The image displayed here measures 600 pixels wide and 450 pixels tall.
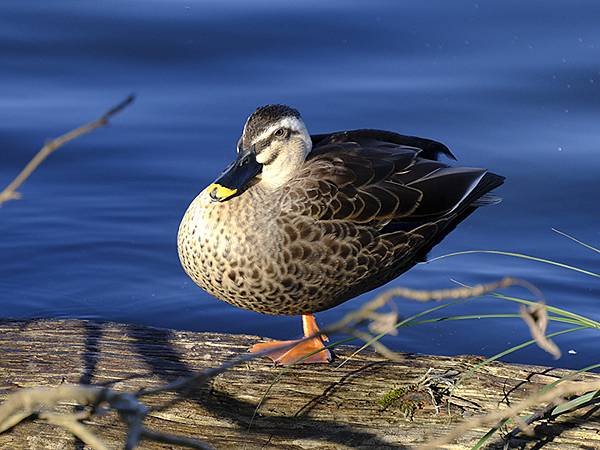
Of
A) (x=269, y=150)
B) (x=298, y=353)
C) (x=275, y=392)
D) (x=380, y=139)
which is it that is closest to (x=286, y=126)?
(x=269, y=150)

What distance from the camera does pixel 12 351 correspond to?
4.00 metres

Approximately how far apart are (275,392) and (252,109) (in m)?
3.81

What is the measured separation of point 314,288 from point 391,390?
550 millimetres

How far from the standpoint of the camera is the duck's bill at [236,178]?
4.19 metres

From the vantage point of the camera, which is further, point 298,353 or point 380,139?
point 380,139

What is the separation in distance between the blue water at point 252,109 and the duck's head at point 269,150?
161 centimetres

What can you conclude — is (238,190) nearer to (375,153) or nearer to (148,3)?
(375,153)

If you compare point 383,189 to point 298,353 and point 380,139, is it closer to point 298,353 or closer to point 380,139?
point 380,139

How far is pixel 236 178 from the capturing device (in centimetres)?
424

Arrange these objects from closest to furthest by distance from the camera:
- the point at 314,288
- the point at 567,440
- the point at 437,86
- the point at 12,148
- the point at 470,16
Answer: the point at 567,440
the point at 314,288
the point at 12,148
the point at 437,86
the point at 470,16

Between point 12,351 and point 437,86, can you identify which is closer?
point 12,351

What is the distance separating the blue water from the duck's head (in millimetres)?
1614

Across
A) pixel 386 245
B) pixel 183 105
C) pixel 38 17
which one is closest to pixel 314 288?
pixel 386 245

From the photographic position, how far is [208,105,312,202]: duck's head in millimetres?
4281
